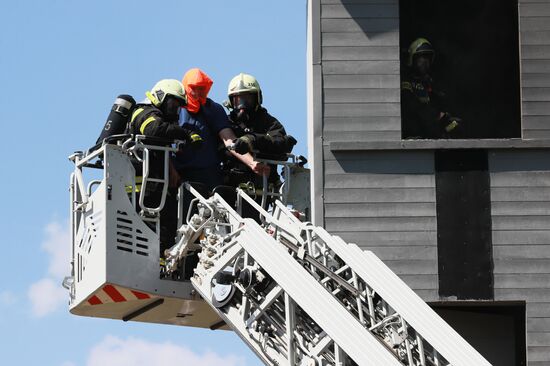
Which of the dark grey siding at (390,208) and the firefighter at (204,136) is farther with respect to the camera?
the dark grey siding at (390,208)

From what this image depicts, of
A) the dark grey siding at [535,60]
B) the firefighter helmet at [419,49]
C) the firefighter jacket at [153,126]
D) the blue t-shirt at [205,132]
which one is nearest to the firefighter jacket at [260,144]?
the blue t-shirt at [205,132]

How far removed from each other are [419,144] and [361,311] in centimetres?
346

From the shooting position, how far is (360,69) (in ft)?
54.0

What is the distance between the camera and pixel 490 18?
1855 centimetres

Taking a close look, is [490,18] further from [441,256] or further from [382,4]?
[441,256]

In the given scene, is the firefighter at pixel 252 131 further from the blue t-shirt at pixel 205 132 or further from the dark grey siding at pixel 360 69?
the dark grey siding at pixel 360 69

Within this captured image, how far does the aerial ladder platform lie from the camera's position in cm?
1245

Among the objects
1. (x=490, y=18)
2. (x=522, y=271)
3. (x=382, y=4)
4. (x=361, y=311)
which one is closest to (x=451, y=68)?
(x=490, y=18)

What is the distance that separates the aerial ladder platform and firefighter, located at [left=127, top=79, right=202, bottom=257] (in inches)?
4.8

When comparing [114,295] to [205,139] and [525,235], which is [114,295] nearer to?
[205,139]

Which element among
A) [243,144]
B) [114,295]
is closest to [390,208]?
[243,144]

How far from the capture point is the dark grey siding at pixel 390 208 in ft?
52.5

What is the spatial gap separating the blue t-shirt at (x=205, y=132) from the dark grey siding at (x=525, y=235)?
2.78 metres

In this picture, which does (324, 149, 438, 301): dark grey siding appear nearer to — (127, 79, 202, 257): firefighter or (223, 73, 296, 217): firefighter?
(223, 73, 296, 217): firefighter
